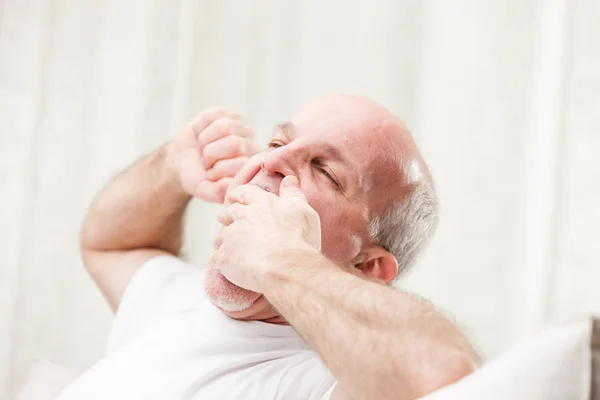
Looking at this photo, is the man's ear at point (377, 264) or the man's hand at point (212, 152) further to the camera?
the man's hand at point (212, 152)

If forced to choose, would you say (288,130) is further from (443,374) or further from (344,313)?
(443,374)

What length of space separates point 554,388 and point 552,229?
0.88 meters

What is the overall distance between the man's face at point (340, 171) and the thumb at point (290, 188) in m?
0.04

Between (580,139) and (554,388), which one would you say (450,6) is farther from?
(554,388)

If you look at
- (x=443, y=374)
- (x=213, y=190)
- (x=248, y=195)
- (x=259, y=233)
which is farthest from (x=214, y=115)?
(x=443, y=374)

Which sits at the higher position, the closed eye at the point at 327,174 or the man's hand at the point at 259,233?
the closed eye at the point at 327,174

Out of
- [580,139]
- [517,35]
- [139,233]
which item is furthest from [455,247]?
[139,233]

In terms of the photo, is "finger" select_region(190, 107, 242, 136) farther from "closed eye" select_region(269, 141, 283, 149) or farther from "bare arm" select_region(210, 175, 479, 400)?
"bare arm" select_region(210, 175, 479, 400)

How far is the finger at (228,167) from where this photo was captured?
1361 millimetres

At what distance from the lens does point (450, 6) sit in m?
1.56

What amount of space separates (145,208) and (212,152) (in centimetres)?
27

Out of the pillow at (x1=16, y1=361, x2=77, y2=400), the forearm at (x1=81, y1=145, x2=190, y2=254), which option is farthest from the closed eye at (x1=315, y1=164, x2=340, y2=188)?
the pillow at (x1=16, y1=361, x2=77, y2=400)

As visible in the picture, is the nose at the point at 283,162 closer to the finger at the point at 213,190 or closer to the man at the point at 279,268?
the man at the point at 279,268

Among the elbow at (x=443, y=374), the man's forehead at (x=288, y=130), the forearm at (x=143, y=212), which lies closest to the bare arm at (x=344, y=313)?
the elbow at (x=443, y=374)
